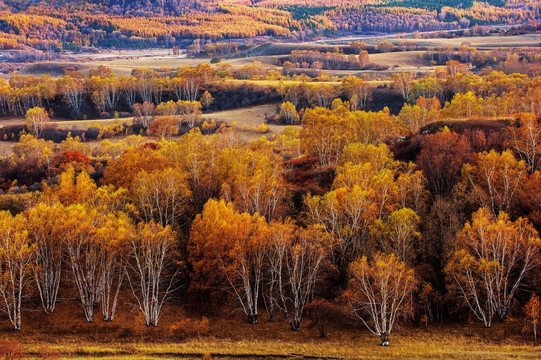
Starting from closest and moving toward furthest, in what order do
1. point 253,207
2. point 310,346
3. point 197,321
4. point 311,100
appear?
point 310,346 → point 197,321 → point 253,207 → point 311,100

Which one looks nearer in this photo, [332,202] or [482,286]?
[482,286]

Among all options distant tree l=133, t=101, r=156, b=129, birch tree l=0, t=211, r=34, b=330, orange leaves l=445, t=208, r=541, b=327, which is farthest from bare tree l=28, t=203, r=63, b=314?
distant tree l=133, t=101, r=156, b=129

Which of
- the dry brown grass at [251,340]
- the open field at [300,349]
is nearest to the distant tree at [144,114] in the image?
the dry brown grass at [251,340]

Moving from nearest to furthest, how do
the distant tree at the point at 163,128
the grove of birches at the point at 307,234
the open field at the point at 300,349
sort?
the open field at the point at 300,349 < the grove of birches at the point at 307,234 < the distant tree at the point at 163,128

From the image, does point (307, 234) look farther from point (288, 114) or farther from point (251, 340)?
point (288, 114)

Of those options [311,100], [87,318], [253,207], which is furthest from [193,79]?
[87,318]

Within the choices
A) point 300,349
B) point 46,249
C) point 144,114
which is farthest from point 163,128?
point 300,349

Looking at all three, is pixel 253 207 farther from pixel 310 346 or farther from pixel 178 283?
pixel 310 346

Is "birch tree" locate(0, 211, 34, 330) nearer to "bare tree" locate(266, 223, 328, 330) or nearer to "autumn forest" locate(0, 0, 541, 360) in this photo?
"autumn forest" locate(0, 0, 541, 360)

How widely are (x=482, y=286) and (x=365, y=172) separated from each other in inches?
728

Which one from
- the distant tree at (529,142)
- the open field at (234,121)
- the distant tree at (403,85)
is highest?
the distant tree at (403,85)

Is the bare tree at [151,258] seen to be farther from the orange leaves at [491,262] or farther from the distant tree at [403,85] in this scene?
the distant tree at [403,85]

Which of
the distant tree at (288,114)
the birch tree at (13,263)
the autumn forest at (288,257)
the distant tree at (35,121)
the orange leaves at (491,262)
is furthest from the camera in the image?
the distant tree at (288,114)

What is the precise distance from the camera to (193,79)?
176 meters
